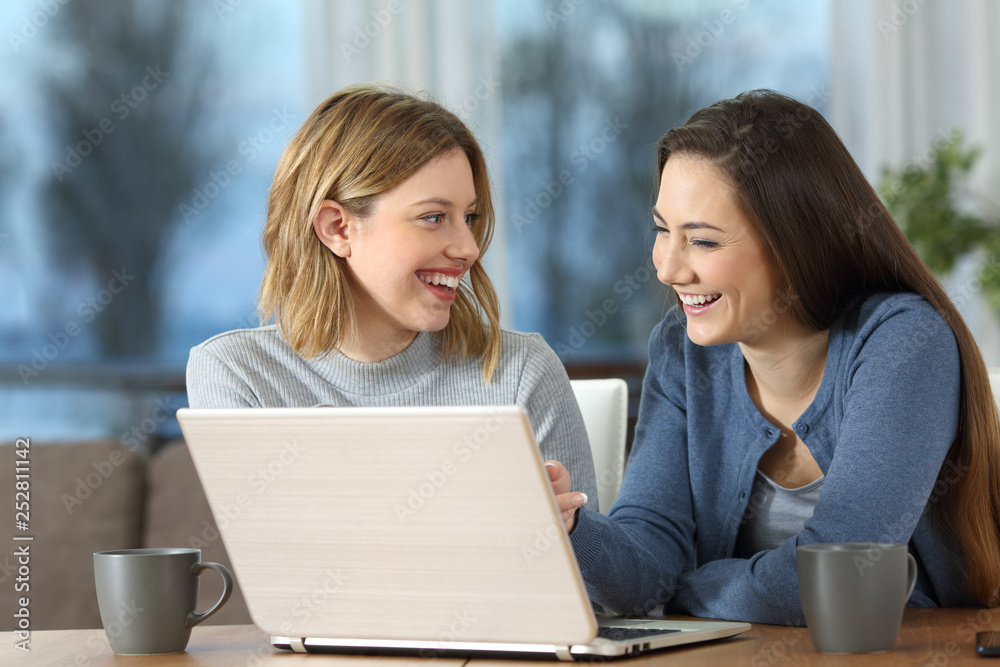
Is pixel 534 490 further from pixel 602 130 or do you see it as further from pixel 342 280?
pixel 602 130

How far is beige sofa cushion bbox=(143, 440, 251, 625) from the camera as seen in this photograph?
6.89 ft

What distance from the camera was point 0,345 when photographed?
3.34 meters

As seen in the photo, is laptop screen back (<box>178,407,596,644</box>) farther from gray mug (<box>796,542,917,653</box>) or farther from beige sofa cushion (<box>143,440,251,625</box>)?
beige sofa cushion (<box>143,440,251,625</box>)

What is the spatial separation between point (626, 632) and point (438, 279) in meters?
0.73

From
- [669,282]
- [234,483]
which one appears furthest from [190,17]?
[234,483]

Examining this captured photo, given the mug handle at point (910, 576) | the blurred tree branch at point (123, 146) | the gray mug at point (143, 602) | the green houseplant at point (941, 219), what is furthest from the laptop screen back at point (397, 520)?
the blurred tree branch at point (123, 146)

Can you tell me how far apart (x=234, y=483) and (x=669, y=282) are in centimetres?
70

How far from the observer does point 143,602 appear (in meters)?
0.94

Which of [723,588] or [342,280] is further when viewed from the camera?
[342,280]

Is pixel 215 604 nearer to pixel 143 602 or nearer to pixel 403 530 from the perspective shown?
pixel 143 602

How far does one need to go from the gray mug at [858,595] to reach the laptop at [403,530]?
121 mm

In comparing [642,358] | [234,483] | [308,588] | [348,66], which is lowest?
[642,358]

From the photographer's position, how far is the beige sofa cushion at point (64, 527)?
2.07 meters

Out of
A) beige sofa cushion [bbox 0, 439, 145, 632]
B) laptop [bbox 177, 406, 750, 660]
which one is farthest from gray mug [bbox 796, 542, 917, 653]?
beige sofa cushion [bbox 0, 439, 145, 632]
